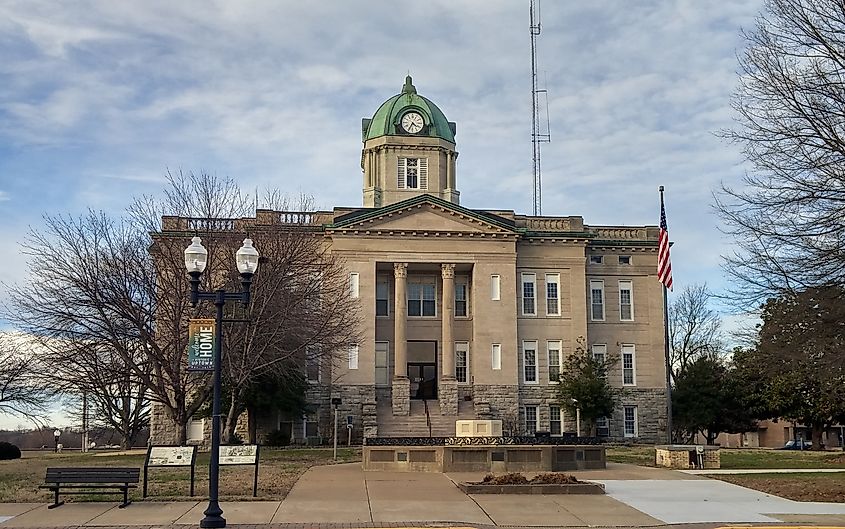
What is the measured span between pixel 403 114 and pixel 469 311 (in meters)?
13.4

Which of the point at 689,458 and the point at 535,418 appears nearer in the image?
the point at 689,458

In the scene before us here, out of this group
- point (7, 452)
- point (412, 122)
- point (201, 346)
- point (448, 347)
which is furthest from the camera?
point (412, 122)

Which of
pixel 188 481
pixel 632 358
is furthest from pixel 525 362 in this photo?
pixel 188 481

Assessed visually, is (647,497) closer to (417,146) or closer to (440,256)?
(440,256)

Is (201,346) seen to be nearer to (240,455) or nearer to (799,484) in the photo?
(240,455)

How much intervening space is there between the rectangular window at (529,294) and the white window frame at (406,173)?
867 centimetres

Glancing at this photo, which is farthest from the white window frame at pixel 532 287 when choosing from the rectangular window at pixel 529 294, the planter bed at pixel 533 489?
the planter bed at pixel 533 489

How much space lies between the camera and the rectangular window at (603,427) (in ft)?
172

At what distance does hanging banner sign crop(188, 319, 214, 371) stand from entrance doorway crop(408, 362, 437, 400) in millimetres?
36725

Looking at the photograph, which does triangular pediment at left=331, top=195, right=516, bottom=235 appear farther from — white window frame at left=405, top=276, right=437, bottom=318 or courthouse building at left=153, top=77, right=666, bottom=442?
white window frame at left=405, top=276, right=437, bottom=318

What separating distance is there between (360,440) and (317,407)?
10.3 ft

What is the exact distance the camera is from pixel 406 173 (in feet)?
186

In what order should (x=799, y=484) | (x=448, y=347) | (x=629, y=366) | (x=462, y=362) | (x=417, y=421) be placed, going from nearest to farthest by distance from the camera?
(x=799, y=484) < (x=417, y=421) < (x=448, y=347) < (x=462, y=362) < (x=629, y=366)

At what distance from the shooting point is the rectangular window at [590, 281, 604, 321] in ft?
178
